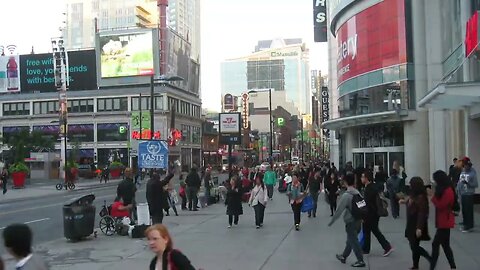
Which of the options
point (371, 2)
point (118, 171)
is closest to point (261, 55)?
point (118, 171)

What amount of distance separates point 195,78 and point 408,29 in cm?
8397

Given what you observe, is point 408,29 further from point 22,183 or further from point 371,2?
point 22,183

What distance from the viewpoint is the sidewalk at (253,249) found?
10.6 m

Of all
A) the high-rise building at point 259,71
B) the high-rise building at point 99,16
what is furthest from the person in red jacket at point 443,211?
the high-rise building at point 259,71

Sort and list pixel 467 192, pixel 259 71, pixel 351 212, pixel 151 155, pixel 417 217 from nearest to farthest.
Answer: pixel 417 217 → pixel 351 212 → pixel 467 192 → pixel 151 155 → pixel 259 71

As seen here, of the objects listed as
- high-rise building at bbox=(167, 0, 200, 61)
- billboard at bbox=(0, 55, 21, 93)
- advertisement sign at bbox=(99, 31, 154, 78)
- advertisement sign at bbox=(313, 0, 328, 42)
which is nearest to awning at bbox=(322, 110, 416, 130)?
advertisement sign at bbox=(313, 0, 328, 42)

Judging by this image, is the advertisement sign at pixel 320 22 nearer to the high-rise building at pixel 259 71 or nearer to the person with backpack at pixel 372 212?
the person with backpack at pixel 372 212

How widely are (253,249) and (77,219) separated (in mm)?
4951

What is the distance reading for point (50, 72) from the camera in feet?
337

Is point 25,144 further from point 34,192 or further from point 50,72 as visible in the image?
point 50,72

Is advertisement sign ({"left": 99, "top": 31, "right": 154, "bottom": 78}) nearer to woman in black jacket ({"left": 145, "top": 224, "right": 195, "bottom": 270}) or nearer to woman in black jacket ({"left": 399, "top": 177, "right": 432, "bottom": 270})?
woman in black jacket ({"left": 399, "top": 177, "right": 432, "bottom": 270})

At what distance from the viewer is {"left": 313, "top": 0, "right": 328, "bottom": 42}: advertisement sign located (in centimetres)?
6425

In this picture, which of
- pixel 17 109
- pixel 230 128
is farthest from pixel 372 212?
pixel 17 109

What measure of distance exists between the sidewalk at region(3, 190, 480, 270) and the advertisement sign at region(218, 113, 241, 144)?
42.9ft
